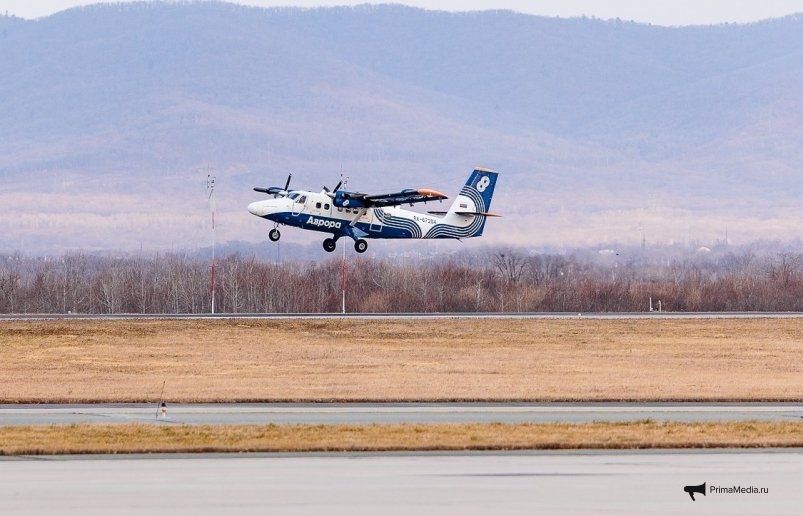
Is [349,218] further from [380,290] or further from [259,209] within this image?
[380,290]

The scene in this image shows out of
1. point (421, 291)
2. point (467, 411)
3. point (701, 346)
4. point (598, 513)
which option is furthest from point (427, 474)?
point (421, 291)

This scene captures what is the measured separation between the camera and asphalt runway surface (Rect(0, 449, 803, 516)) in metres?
24.3

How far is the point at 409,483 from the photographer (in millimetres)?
26531

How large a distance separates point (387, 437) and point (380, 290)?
230 feet

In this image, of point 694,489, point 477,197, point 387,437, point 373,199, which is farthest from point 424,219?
point 694,489

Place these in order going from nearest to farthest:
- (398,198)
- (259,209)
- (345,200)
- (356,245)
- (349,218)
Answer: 1. (259,209)
2. (345,200)
3. (398,198)
4. (349,218)
5. (356,245)

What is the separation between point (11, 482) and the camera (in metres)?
26.6

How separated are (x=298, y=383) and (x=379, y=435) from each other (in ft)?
54.0

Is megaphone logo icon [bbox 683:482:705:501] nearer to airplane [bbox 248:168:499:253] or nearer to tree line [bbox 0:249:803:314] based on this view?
airplane [bbox 248:168:499:253]

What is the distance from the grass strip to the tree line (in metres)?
57.4

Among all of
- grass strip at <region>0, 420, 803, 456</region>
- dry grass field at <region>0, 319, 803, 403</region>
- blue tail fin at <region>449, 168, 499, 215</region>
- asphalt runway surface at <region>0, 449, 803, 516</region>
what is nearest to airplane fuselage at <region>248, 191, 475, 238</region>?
blue tail fin at <region>449, 168, 499, 215</region>

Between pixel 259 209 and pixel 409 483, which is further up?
pixel 259 209

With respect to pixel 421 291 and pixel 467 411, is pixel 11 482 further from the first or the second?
pixel 421 291

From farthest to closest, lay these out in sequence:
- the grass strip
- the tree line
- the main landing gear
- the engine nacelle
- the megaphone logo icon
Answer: the tree line < the main landing gear < the engine nacelle < the grass strip < the megaphone logo icon
